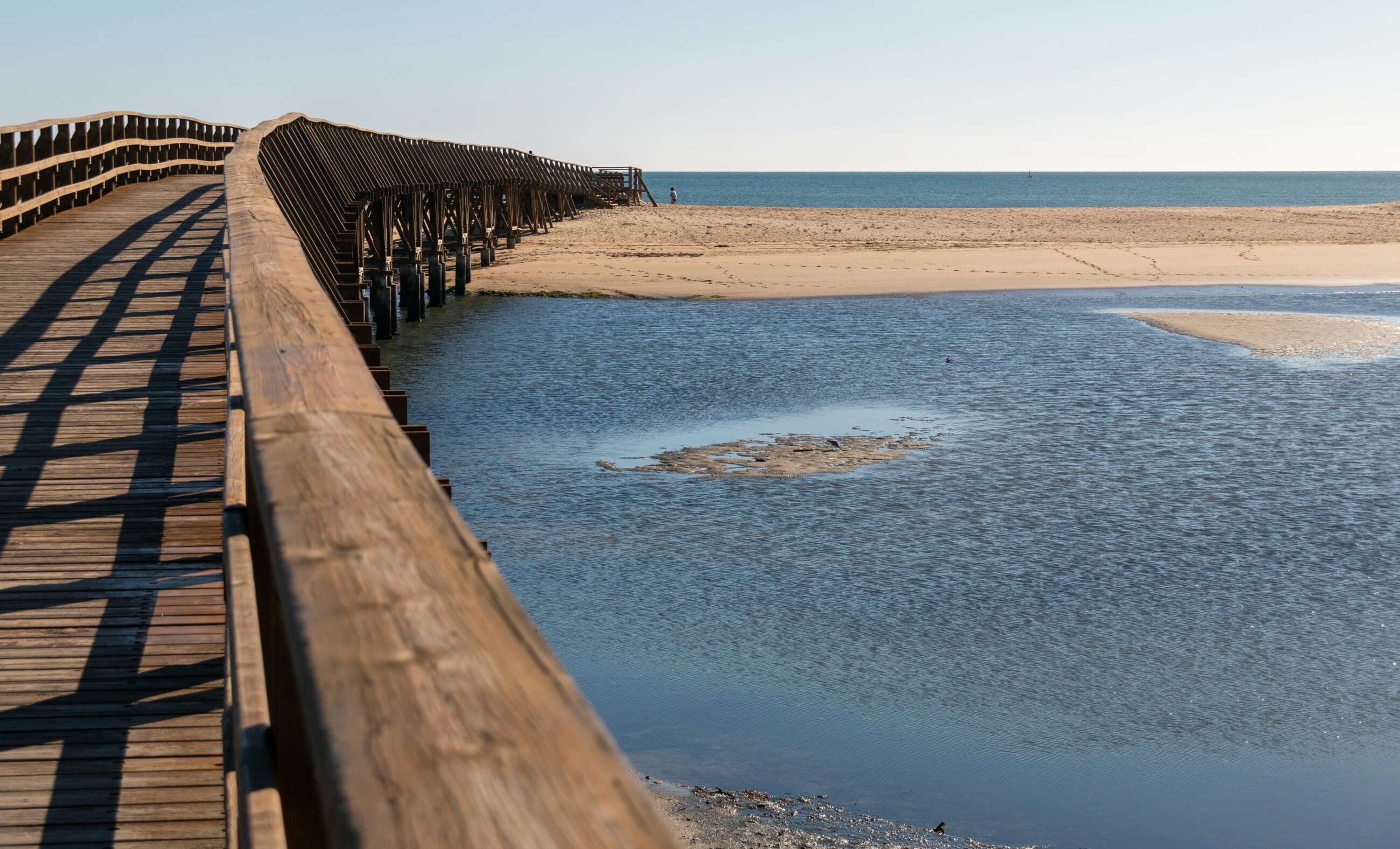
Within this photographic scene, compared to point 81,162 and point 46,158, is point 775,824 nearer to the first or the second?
point 46,158

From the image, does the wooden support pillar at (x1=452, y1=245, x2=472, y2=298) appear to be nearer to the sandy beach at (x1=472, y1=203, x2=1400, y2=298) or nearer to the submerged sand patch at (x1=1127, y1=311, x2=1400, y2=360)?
A: the sandy beach at (x1=472, y1=203, x2=1400, y2=298)

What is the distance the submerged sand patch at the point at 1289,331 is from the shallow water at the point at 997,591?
10.2 ft

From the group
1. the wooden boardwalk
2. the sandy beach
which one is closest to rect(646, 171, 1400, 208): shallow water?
the sandy beach

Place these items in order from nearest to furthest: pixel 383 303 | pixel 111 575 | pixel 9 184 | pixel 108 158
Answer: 1. pixel 111 575
2. pixel 9 184
3. pixel 108 158
4. pixel 383 303

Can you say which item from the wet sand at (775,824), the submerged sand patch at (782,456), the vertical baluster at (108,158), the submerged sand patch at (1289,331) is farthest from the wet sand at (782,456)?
the vertical baluster at (108,158)

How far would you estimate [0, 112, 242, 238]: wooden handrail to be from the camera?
14.9 metres

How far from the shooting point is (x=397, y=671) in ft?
3.46

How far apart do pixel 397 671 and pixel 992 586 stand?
9711 millimetres

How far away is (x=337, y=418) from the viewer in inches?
66.7

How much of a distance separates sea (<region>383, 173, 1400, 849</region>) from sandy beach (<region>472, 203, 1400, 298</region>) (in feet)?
46.6

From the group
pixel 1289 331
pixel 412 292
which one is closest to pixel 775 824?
pixel 1289 331

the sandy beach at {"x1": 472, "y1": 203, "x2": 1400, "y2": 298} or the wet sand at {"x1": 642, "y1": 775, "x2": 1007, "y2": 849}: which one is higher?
the sandy beach at {"x1": 472, "y1": 203, "x2": 1400, "y2": 298}

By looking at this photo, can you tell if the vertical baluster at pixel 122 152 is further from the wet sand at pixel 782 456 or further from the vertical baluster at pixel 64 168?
the wet sand at pixel 782 456

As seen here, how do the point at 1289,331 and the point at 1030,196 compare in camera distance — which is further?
the point at 1030,196
